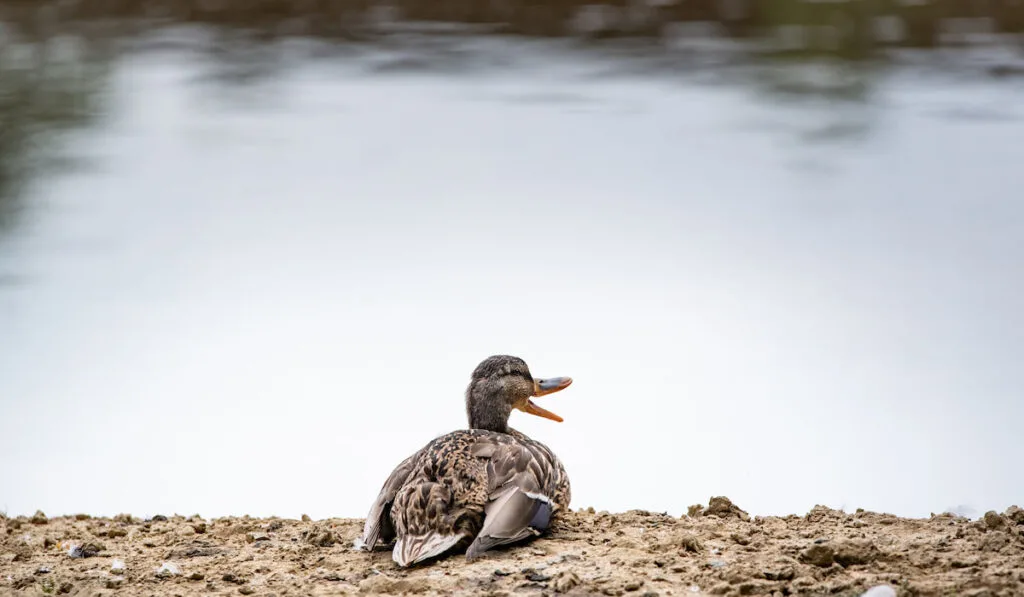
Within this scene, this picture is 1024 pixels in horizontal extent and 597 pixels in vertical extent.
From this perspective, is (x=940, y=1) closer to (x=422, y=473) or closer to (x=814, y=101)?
(x=814, y=101)

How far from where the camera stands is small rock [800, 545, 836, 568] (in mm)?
4414

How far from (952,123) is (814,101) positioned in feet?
6.32

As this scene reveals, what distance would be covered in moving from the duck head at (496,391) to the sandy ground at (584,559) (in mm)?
644

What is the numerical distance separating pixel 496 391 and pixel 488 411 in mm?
103

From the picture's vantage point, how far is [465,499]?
4.93 metres

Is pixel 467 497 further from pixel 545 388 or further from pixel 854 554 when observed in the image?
pixel 854 554

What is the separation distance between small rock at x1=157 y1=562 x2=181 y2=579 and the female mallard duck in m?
0.74

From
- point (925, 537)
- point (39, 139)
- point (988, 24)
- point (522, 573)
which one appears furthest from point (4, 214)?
point (988, 24)

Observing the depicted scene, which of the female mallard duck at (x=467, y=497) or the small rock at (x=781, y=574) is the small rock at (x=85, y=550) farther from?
the small rock at (x=781, y=574)

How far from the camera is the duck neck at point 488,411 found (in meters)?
5.93

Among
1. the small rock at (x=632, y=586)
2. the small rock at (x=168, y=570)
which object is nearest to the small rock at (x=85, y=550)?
the small rock at (x=168, y=570)

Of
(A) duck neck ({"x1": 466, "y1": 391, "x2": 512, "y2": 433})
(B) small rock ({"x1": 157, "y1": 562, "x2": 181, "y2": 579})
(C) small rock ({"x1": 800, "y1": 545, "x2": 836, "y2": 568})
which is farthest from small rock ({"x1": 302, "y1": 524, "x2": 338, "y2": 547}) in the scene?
(C) small rock ({"x1": 800, "y1": 545, "x2": 836, "y2": 568})

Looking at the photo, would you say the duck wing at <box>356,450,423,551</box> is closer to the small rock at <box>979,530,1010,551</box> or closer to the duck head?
the duck head

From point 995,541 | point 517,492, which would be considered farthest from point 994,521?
point 517,492
